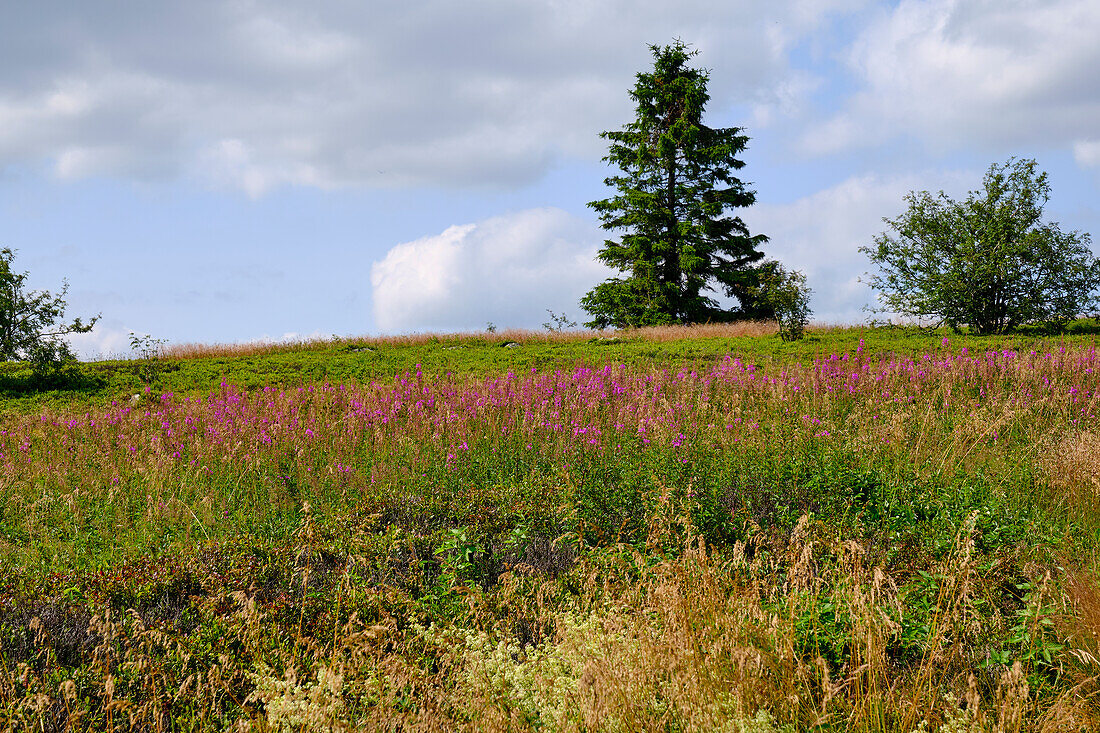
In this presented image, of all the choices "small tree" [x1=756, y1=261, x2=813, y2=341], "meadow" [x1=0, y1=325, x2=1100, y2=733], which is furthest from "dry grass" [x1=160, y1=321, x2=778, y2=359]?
"meadow" [x1=0, y1=325, x2=1100, y2=733]

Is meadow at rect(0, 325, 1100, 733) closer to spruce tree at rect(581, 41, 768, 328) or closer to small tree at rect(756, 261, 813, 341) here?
small tree at rect(756, 261, 813, 341)

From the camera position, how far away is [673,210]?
30375mm

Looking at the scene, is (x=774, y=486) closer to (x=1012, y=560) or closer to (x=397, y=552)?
(x=1012, y=560)

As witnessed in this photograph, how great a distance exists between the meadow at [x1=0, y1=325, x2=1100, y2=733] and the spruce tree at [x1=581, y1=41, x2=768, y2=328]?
18291mm

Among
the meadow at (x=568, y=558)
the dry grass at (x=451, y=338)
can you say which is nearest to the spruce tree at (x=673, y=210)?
the dry grass at (x=451, y=338)

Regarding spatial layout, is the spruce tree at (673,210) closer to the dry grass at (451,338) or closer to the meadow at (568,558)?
the dry grass at (451,338)

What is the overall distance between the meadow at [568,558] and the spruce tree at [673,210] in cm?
1829

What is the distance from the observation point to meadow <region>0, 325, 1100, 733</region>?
312cm

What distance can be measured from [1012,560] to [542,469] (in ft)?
12.1

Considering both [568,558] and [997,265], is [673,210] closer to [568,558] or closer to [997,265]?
[997,265]

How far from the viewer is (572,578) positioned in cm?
466

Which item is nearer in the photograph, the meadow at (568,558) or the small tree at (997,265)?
the meadow at (568,558)

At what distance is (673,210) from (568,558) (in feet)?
88.3

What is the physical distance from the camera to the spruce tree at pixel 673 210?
96.5ft
